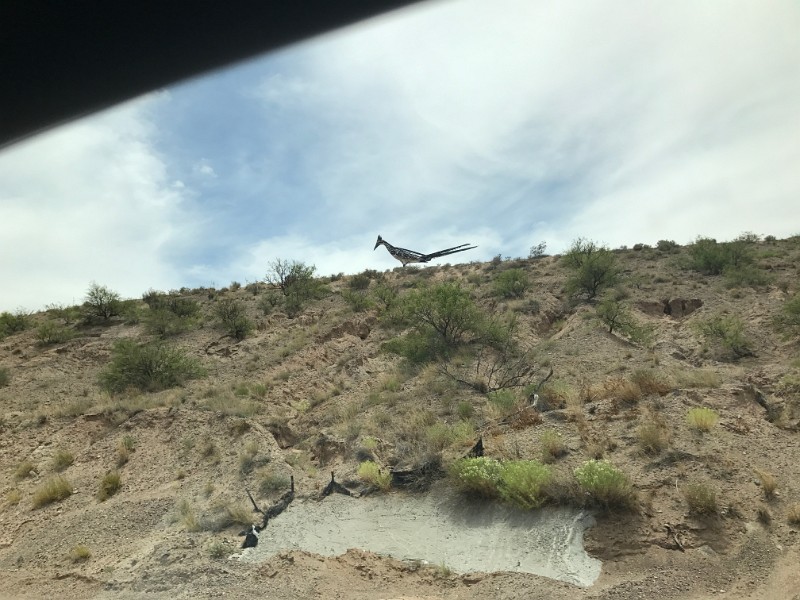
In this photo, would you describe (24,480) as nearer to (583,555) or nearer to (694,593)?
(583,555)

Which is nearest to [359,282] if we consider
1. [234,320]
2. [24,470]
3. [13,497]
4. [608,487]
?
[234,320]

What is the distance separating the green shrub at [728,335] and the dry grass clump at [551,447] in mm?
10654

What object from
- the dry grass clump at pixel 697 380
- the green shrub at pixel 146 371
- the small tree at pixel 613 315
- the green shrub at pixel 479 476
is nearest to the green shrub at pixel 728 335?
the small tree at pixel 613 315

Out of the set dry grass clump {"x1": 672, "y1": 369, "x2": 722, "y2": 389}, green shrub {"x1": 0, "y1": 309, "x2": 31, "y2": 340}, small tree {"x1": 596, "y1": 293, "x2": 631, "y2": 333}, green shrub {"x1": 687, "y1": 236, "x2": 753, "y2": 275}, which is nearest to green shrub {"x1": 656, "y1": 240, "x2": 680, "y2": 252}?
green shrub {"x1": 687, "y1": 236, "x2": 753, "y2": 275}

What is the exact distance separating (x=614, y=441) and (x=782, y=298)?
16.7 meters

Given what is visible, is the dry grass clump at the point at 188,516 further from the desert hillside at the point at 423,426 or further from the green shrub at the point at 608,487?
the green shrub at the point at 608,487

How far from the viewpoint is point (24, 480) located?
49.3 feet

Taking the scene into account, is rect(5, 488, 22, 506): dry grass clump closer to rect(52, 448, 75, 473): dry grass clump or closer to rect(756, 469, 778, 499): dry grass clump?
rect(52, 448, 75, 473): dry grass clump

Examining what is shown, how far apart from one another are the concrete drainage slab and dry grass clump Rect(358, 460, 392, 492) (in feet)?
0.81

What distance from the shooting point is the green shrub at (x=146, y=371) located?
20.9m

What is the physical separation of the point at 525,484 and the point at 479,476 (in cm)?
97

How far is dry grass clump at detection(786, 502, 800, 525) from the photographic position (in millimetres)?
7211

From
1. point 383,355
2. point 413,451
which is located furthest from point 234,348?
point 413,451

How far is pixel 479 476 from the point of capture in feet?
31.6
